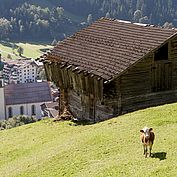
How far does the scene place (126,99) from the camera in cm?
2544

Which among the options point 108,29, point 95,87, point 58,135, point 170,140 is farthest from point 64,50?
point 170,140

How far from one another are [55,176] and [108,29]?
1640 centimetres

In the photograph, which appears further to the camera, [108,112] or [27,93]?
[27,93]

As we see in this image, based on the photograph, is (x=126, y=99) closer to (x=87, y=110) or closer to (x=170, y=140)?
(x=87, y=110)

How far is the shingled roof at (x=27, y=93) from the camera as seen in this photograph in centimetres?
11006

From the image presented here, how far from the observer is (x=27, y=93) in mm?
112000

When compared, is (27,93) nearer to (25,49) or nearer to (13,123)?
(13,123)

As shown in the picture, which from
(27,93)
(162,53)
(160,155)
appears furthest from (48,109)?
(160,155)

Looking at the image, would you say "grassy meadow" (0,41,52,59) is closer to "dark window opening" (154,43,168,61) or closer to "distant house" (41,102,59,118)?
"distant house" (41,102,59,118)

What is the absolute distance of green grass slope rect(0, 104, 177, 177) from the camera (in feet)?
47.0

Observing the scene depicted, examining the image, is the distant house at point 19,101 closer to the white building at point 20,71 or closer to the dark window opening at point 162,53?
the white building at point 20,71

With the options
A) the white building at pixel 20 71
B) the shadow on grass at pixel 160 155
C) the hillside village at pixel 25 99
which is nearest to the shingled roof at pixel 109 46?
the shadow on grass at pixel 160 155

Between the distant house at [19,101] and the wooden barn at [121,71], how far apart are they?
3195 inches

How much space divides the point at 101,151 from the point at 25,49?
178366 mm
